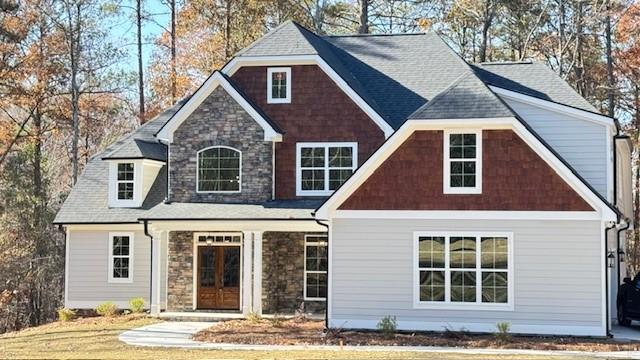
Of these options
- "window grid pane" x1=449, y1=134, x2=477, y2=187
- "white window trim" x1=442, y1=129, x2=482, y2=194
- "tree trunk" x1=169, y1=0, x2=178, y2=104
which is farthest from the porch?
"tree trunk" x1=169, y1=0, x2=178, y2=104

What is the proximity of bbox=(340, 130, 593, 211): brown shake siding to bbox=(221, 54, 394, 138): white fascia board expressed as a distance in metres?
4.19

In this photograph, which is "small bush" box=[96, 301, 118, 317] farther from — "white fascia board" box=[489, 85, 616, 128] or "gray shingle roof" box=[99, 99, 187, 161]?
"white fascia board" box=[489, 85, 616, 128]

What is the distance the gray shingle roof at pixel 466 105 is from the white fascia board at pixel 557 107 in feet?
5.46

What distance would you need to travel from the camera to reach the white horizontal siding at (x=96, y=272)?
26.1 meters

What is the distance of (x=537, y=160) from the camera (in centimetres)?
1894

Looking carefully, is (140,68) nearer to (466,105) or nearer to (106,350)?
(466,105)

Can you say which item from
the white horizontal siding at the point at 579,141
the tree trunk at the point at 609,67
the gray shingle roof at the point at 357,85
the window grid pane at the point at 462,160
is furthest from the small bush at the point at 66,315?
the tree trunk at the point at 609,67

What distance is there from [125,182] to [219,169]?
12.6 feet

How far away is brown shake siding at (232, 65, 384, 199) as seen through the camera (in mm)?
24141

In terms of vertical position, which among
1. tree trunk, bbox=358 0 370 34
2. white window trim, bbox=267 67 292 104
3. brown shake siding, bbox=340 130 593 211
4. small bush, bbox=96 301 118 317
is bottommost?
small bush, bbox=96 301 118 317

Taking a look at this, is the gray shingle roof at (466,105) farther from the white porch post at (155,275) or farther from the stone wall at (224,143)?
the white porch post at (155,275)

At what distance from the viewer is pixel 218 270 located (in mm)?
24047

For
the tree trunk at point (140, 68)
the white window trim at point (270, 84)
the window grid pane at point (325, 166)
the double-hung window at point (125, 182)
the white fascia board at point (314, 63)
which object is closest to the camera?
the white fascia board at point (314, 63)

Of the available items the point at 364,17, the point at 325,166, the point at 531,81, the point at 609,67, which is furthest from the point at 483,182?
the point at 364,17
